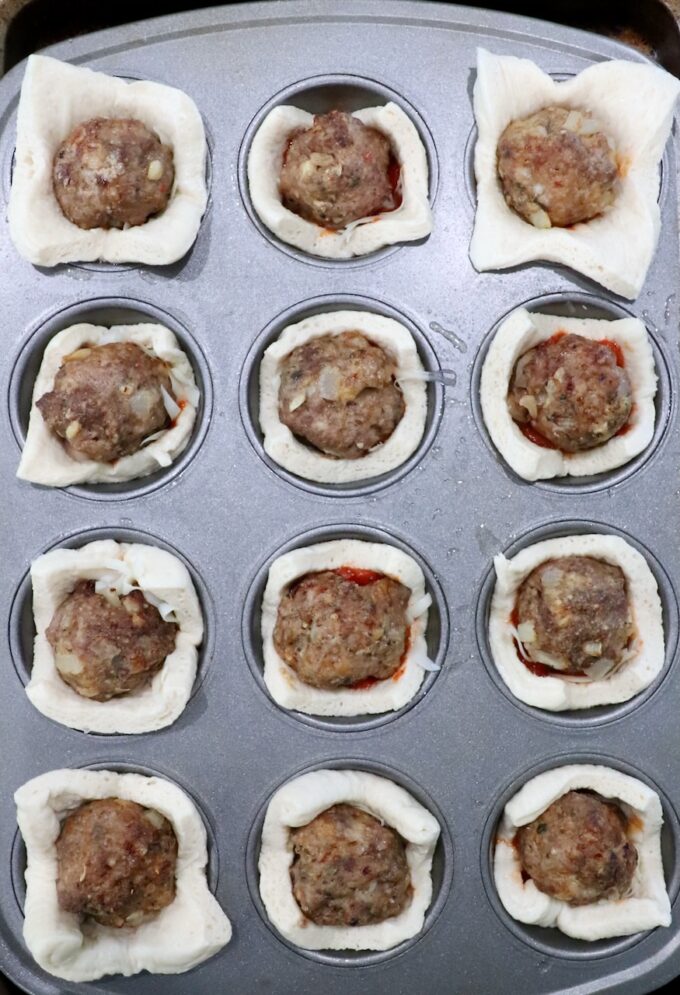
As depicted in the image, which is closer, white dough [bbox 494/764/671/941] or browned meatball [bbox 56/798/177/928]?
browned meatball [bbox 56/798/177/928]

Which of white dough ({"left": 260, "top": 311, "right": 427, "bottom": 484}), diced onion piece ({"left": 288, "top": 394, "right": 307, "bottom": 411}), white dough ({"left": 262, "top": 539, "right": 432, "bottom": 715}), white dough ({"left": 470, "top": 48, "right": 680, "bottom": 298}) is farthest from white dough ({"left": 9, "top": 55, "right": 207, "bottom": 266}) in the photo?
white dough ({"left": 262, "top": 539, "right": 432, "bottom": 715})

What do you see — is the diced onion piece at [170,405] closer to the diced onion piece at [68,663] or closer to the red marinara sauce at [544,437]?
the diced onion piece at [68,663]

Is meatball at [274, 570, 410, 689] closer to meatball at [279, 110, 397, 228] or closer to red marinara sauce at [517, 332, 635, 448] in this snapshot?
red marinara sauce at [517, 332, 635, 448]

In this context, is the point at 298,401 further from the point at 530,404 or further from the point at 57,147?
the point at 57,147

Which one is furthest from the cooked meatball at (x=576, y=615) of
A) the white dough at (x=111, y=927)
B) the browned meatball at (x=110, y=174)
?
the browned meatball at (x=110, y=174)

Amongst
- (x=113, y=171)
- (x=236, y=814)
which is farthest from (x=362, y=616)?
(x=113, y=171)

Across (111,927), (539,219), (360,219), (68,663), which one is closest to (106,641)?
(68,663)

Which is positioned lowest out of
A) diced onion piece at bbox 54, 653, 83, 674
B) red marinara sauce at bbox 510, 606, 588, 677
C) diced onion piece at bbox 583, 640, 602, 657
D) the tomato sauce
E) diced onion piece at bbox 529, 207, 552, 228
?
→ diced onion piece at bbox 54, 653, 83, 674
